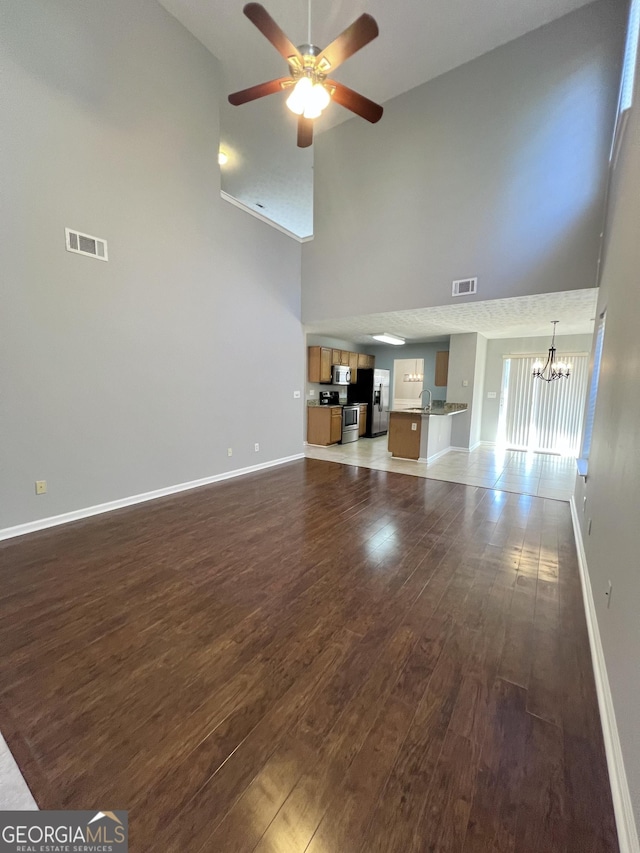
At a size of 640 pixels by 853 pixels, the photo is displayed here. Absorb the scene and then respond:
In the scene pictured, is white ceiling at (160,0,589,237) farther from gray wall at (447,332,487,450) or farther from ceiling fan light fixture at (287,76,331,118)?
gray wall at (447,332,487,450)

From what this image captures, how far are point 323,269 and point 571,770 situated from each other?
6.01m

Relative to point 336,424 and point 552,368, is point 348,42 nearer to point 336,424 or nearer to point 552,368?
point 336,424

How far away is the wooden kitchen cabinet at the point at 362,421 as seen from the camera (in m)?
8.36

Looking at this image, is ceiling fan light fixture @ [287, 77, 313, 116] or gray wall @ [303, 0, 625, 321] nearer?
ceiling fan light fixture @ [287, 77, 313, 116]

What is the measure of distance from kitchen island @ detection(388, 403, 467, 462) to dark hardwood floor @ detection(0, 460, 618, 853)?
307 cm

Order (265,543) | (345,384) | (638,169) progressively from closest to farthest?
(638,169) → (265,543) → (345,384)

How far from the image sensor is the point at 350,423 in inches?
308

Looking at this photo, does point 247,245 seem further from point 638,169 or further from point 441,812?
point 441,812

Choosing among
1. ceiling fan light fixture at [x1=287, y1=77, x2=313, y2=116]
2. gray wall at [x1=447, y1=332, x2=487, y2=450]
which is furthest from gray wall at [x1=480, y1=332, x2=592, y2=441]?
ceiling fan light fixture at [x1=287, y1=77, x2=313, y2=116]

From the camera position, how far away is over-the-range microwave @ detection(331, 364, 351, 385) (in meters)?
7.55

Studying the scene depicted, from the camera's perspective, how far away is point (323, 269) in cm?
570

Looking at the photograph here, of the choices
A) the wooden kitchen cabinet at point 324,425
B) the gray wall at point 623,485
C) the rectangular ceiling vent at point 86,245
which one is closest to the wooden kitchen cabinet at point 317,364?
the wooden kitchen cabinet at point 324,425

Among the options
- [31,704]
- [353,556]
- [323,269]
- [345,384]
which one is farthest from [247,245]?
[31,704]

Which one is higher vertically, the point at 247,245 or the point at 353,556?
the point at 247,245
